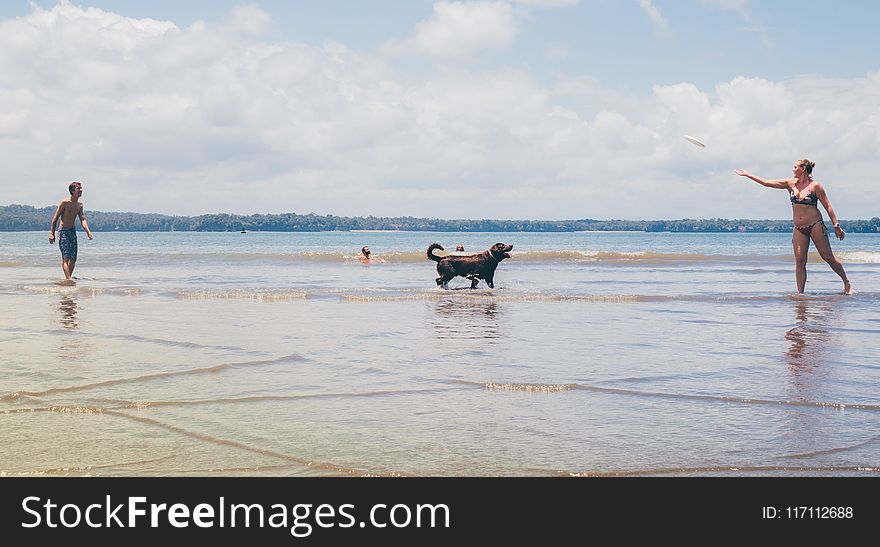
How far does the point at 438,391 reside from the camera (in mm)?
6133

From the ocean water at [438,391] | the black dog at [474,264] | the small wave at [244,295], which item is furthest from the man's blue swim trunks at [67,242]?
the black dog at [474,264]

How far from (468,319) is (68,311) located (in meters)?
5.47

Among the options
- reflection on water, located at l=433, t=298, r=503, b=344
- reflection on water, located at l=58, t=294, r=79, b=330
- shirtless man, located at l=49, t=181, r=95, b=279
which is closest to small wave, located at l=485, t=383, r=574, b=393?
reflection on water, located at l=433, t=298, r=503, b=344

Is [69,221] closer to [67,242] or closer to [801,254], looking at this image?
[67,242]

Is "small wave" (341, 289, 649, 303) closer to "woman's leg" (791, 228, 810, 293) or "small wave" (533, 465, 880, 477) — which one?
"woman's leg" (791, 228, 810, 293)

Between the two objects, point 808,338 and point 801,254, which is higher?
point 801,254

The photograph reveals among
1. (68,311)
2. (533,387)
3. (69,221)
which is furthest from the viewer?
(69,221)

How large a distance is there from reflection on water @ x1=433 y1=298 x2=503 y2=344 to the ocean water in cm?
7

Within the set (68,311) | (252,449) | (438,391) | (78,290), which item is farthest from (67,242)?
(252,449)

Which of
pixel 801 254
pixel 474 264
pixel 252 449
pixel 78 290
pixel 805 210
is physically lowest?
pixel 252 449

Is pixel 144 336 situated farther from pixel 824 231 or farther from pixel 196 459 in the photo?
pixel 824 231
